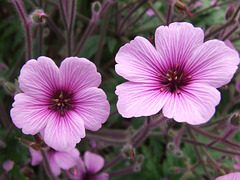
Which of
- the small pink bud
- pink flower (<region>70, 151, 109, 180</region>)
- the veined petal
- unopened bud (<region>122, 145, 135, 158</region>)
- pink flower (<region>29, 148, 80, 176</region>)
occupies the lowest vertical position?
pink flower (<region>70, 151, 109, 180</region>)

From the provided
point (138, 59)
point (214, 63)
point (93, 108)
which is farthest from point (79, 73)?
point (214, 63)

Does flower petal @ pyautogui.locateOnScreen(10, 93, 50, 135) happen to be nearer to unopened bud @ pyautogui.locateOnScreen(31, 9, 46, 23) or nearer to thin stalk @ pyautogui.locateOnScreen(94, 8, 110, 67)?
unopened bud @ pyautogui.locateOnScreen(31, 9, 46, 23)

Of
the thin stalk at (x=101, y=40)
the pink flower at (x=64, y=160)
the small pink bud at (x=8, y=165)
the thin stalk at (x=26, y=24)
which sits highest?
the thin stalk at (x=26, y=24)

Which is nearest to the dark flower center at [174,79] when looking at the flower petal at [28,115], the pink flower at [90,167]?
the flower petal at [28,115]

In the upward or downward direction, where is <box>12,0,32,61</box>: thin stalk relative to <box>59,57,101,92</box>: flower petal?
upward

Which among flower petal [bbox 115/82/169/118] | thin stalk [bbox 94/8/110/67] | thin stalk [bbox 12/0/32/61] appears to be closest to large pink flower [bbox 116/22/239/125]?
flower petal [bbox 115/82/169/118]

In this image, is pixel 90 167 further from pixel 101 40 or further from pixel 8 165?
pixel 101 40

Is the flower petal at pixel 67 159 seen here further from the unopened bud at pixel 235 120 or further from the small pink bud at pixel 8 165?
the unopened bud at pixel 235 120
